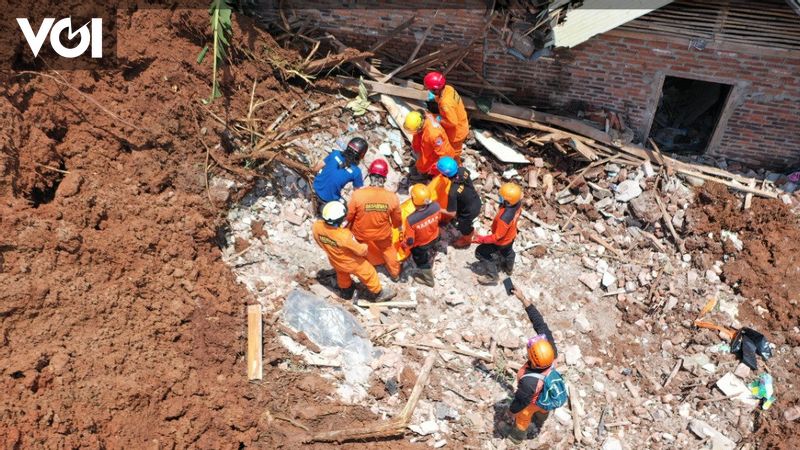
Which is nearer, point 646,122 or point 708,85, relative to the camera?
point 646,122

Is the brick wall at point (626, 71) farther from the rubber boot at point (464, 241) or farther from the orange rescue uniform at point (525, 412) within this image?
the orange rescue uniform at point (525, 412)

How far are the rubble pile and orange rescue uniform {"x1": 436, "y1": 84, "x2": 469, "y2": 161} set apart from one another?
98 cm

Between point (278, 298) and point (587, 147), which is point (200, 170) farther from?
point (587, 147)

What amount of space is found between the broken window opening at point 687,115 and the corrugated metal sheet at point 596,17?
269cm

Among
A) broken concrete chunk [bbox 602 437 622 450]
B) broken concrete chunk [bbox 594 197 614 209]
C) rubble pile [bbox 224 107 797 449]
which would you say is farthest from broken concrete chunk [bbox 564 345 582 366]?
broken concrete chunk [bbox 594 197 614 209]

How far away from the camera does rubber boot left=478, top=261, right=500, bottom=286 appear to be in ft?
27.5

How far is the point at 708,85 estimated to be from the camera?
10875 millimetres

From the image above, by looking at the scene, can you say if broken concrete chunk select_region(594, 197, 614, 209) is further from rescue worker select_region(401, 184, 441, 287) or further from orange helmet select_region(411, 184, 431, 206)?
orange helmet select_region(411, 184, 431, 206)

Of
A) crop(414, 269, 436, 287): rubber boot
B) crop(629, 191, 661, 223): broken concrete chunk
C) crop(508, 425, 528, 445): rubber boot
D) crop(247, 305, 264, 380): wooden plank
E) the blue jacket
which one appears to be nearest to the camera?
crop(247, 305, 264, 380): wooden plank

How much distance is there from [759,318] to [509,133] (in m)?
4.39

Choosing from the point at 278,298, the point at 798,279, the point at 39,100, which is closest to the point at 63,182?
the point at 39,100

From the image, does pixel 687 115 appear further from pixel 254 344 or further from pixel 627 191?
pixel 254 344

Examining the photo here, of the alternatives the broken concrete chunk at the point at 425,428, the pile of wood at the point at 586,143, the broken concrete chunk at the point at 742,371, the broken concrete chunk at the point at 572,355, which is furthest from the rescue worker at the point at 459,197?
the broken concrete chunk at the point at 742,371

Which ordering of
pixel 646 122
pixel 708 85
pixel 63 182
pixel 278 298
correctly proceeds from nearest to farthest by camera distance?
pixel 63 182 → pixel 278 298 → pixel 646 122 → pixel 708 85
